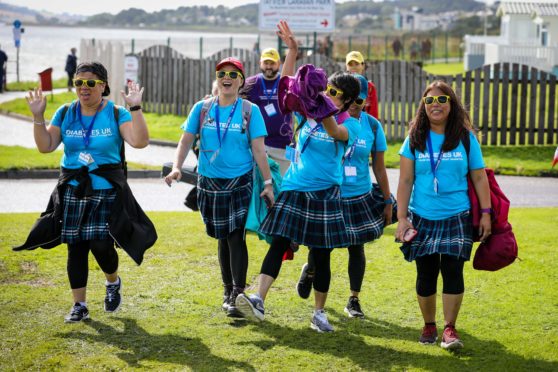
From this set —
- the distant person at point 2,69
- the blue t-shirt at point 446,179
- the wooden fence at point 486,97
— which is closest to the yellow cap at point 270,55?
the blue t-shirt at point 446,179

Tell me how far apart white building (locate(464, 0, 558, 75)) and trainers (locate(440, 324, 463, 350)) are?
1608 inches

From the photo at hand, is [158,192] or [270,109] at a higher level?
[270,109]

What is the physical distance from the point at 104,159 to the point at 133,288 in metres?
1.50

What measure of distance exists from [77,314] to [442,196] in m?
2.78

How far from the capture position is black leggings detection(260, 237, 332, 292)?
22.7 ft

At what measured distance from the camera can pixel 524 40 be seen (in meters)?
60.8

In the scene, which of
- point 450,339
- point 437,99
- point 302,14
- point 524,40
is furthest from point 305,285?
point 524,40

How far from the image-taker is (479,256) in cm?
662

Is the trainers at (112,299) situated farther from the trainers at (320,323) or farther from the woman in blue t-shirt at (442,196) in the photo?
the woman in blue t-shirt at (442,196)

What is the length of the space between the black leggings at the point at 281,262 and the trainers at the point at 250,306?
0.25m

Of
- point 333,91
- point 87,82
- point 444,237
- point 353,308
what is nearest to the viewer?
point 444,237

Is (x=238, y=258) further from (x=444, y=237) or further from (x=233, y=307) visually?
(x=444, y=237)

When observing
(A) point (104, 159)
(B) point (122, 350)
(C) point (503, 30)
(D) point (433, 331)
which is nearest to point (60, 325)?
(B) point (122, 350)

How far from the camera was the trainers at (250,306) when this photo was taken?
6.66 metres
